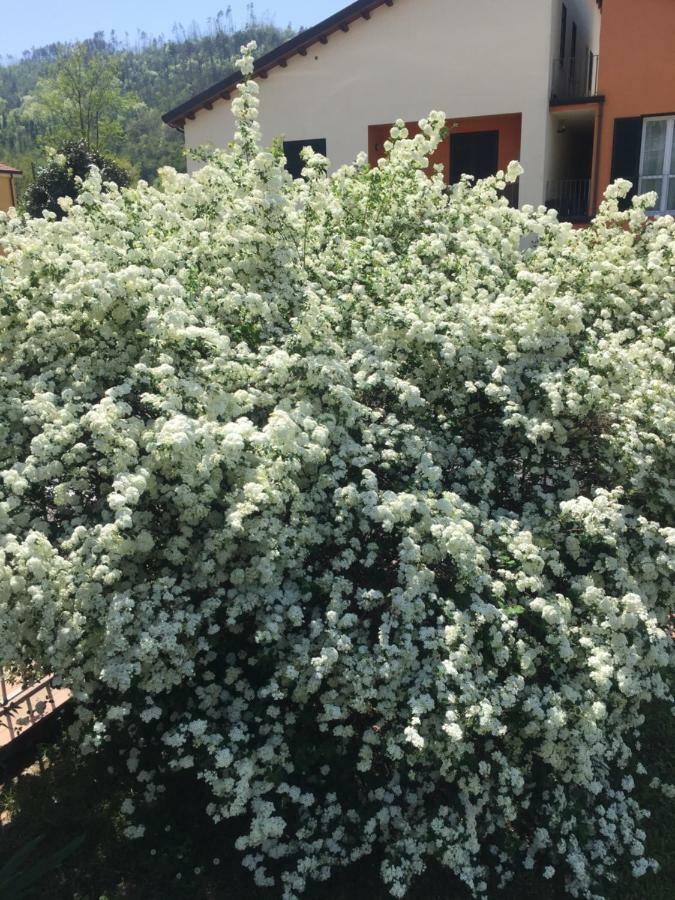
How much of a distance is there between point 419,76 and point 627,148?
4.47 meters

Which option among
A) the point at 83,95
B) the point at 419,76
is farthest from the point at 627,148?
the point at 83,95

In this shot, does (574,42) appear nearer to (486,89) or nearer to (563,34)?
(563,34)

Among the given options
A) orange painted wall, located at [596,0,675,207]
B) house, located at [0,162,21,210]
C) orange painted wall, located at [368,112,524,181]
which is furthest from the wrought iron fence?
house, located at [0,162,21,210]

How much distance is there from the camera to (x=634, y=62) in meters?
14.1

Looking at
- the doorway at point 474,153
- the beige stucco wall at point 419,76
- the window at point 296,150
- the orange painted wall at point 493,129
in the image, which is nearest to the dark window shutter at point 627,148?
the beige stucco wall at point 419,76

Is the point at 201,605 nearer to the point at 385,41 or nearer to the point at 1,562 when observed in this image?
the point at 1,562

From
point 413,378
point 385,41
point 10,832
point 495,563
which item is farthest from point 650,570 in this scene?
point 385,41

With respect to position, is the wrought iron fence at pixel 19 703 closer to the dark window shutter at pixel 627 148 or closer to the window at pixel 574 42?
the dark window shutter at pixel 627 148

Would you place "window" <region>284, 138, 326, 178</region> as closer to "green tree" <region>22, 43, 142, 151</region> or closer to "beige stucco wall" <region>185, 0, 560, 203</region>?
"beige stucco wall" <region>185, 0, 560, 203</region>

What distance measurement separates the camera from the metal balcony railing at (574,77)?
1545cm

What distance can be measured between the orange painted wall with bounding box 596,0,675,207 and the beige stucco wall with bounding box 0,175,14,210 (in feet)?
61.2

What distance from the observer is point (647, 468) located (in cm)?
421

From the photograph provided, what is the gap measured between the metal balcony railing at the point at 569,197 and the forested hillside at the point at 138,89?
30.6 metres

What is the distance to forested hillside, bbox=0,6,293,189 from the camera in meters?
47.8
